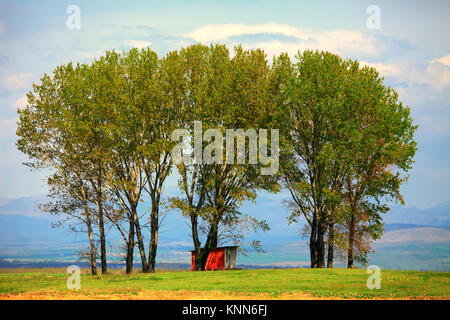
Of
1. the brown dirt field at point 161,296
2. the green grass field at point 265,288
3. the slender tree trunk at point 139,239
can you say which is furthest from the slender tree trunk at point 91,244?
the brown dirt field at point 161,296

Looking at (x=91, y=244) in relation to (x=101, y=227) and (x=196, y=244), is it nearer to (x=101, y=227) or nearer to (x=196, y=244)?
(x=101, y=227)

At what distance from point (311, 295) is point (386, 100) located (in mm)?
30632

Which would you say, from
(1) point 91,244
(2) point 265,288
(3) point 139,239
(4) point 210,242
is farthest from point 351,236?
(1) point 91,244

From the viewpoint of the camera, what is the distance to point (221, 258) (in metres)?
52.2

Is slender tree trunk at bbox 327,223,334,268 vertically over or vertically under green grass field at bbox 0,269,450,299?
over

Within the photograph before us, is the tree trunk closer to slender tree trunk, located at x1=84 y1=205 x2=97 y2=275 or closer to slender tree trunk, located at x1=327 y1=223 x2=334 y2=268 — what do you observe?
slender tree trunk, located at x1=327 y1=223 x2=334 y2=268

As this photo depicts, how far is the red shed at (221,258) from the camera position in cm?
5209

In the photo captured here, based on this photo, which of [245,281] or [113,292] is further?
[245,281]

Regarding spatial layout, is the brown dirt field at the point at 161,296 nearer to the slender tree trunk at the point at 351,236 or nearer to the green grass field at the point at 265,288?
the green grass field at the point at 265,288

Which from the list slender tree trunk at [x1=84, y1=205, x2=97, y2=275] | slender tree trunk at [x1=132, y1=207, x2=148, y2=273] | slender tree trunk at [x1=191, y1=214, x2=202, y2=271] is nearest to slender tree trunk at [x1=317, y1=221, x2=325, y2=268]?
slender tree trunk at [x1=191, y1=214, x2=202, y2=271]

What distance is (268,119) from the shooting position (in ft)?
172

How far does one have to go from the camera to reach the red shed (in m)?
52.1
